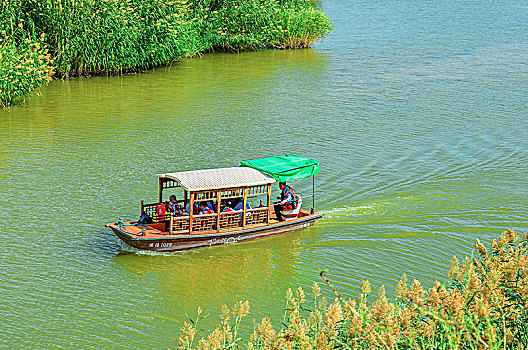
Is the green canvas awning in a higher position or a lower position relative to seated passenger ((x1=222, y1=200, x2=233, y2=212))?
higher

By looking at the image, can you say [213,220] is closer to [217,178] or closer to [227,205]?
[227,205]

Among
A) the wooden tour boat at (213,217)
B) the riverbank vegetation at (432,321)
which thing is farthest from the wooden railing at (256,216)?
the riverbank vegetation at (432,321)

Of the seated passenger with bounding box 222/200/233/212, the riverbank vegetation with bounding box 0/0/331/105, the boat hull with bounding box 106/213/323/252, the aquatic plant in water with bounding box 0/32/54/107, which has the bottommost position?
the boat hull with bounding box 106/213/323/252

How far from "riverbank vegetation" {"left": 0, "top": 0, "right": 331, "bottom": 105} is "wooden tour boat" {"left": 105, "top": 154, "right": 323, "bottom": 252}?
1259cm

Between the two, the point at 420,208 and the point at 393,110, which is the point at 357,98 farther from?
the point at 420,208

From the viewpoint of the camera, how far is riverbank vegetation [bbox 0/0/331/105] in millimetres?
28797

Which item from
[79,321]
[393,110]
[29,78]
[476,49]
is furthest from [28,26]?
[476,49]

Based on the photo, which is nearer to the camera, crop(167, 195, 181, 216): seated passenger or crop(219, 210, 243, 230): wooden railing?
crop(167, 195, 181, 216): seated passenger

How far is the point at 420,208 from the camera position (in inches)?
709

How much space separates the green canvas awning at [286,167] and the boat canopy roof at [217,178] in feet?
1.67

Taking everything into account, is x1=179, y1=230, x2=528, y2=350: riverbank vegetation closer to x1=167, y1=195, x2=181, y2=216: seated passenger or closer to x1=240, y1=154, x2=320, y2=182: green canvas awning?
x1=167, y1=195, x2=181, y2=216: seated passenger

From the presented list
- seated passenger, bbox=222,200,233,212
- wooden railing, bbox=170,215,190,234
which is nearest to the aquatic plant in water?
seated passenger, bbox=222,200,233,212

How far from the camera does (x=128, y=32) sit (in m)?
31.9

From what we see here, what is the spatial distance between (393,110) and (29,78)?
46.8ft
